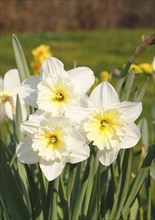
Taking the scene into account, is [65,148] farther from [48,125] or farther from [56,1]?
[56,1]

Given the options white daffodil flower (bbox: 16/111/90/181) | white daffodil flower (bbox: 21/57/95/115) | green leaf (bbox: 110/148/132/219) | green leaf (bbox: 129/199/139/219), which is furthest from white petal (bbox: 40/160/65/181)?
green leaf (bbox: 129/199/139/219)

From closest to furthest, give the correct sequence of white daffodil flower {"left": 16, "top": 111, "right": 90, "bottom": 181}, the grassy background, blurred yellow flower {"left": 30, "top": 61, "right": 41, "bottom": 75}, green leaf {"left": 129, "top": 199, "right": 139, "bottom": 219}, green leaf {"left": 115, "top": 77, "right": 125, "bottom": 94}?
white daffodil flower {"left": 16, "top": 111, "right": 90, "bottom": 181} < green leaf {"left": 115, "top": 77, "right": 125, "bottom": 94} < green leaf {"left": 129, "top": 199, "right": 139, "bottom": 219} < blurred yellow flower {"left": 30, "top": 61, "right": 41, "bottom": 75} < the grassy background

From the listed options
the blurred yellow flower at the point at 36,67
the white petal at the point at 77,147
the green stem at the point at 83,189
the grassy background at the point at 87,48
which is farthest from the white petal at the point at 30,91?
the grassy background at the point at 87,48

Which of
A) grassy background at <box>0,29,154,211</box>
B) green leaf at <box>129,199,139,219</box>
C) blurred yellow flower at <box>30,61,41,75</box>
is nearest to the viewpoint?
green leaf at <box>129,199,139,219</box>

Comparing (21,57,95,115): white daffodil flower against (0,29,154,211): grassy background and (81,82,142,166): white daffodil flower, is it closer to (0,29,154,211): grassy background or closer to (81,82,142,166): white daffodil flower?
(81,82,142,166): white daffodil flower

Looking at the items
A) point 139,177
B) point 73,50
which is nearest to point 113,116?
point 139,177

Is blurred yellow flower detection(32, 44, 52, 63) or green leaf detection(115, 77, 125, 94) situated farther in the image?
blurred yellow flower detection(32, 44, 52, 63)

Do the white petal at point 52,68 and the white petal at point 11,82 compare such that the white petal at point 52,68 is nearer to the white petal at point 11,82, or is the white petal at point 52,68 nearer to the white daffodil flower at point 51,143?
the white daffodil flower at point 51,143

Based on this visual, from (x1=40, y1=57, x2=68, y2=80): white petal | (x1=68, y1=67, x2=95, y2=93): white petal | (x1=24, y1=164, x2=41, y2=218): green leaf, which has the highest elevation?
(x1=40, y1=57, x2=68, y2=80): white petal
